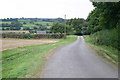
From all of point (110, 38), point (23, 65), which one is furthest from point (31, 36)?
point (23, 65)

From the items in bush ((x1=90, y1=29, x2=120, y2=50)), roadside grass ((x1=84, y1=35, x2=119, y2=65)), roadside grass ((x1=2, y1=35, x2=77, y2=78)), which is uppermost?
bush ((x1=90, y1=29, x2=120, y2=50))

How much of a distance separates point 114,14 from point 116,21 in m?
1.04

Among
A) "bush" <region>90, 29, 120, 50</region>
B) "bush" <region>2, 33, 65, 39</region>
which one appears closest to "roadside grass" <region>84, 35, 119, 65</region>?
"bush" <region>90, 29, 120, 50</region>

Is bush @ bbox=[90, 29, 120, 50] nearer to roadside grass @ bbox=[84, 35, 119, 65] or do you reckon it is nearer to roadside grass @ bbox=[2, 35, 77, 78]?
roadside grass @ bbox=[84, 35, 119, 65]

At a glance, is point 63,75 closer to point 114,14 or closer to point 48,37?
point 114,14

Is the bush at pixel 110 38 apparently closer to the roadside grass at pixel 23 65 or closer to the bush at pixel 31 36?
the roadside grass at pixel 23 65

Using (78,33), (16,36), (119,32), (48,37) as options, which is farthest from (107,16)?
(78,33)

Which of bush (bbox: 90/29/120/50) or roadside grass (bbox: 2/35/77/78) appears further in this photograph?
bush (bbox: 90/29/120/50)

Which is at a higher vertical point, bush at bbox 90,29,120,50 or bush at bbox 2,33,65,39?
bush at bbox 90,29,120,50

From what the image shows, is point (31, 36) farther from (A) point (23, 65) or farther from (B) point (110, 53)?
(A) point (23, 65)

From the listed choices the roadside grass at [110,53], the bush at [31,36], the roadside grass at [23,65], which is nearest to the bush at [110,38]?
the roadside grass at [110,53]

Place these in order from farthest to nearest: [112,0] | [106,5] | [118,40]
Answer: [118,40]
[106,5]
[112,0]

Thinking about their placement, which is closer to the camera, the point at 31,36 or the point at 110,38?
the point at 110,38

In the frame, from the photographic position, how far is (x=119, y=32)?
13547 millimetres
